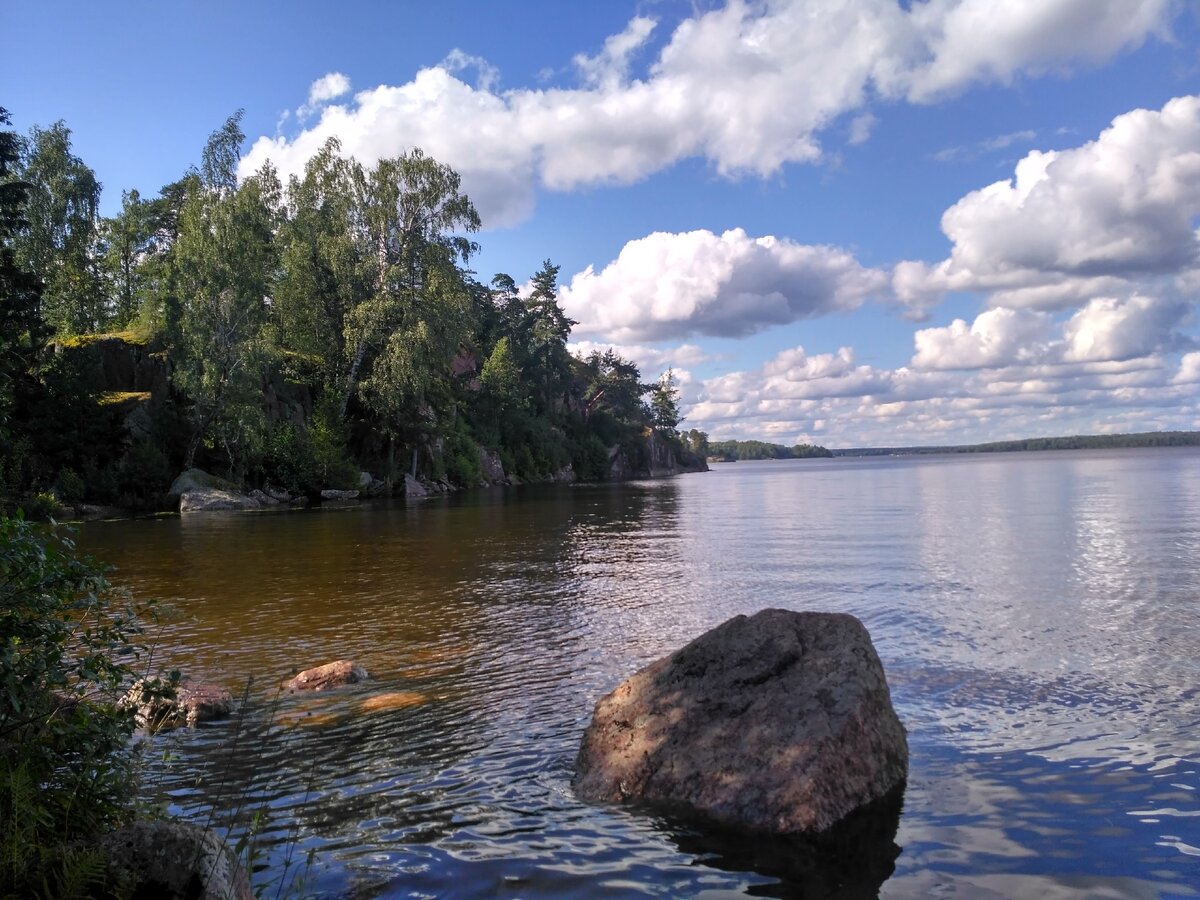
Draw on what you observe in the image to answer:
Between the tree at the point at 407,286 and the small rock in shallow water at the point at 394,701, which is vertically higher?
the tree at the point at 407,286

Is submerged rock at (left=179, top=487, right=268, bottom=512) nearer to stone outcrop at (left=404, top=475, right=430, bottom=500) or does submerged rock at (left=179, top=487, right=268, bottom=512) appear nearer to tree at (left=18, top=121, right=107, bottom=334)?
stone outcrop at (left=404, top=475, right=430, bottom=500)

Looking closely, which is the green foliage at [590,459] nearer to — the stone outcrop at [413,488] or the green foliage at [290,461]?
the stone outcrop at [413,488]

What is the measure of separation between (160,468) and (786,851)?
45.3 metres

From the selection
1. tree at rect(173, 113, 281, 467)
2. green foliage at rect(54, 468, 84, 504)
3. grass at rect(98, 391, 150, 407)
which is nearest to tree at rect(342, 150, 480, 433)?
tree at rect(173, 113, 281, 467)

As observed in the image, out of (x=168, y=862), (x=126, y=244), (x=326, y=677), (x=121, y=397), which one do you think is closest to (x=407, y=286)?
(x=121, y=397)

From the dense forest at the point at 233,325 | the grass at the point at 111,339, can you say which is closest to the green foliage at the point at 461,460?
the dense forest at the point at 233,325

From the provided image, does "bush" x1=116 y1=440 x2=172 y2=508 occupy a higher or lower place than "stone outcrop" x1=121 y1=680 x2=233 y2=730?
higher

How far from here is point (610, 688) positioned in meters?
10.8

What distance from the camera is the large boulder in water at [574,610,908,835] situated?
671cm

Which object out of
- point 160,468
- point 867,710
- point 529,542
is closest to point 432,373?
point 160,468

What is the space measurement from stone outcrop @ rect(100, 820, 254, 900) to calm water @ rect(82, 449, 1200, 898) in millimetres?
1387

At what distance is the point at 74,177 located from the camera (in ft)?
200

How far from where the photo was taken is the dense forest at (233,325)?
41781mm

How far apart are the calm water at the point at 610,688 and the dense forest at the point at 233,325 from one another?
1776cm
